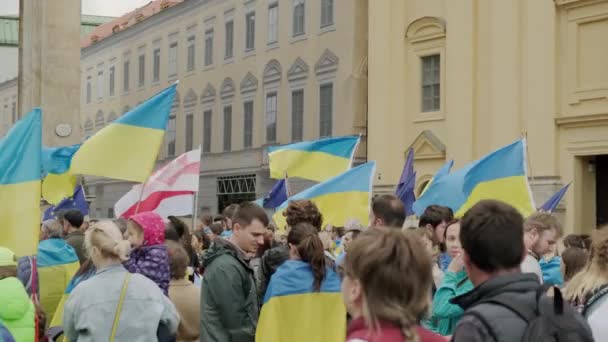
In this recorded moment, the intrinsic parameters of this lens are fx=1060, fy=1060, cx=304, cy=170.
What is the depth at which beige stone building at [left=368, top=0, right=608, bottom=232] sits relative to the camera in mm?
23250

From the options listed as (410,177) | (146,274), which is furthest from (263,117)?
(146,274)

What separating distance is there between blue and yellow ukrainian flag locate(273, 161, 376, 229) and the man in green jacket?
12.0 feet

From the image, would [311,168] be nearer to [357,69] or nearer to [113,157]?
[113,157]

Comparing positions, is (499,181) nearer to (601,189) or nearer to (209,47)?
(601,189)

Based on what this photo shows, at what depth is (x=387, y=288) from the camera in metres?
3.73

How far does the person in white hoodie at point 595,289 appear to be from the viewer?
211 inches

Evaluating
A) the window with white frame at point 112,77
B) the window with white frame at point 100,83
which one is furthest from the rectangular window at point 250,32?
the window with white frame at point 100,83

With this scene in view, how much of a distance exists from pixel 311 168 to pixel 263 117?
22622 millimetres

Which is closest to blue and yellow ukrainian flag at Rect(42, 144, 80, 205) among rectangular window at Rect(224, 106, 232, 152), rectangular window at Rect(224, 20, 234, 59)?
rectangular window at Rect(224, 106, 232, 152)

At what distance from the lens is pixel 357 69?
101ft

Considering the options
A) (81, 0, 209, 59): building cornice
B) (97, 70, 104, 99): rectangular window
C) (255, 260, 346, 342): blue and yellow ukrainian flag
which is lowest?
(255, 260, 346, 342): blue and yellow ukrainian flag

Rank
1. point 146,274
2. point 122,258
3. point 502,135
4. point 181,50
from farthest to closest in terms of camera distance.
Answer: point 181,50
point 502,135
point 146,274
point 122,258

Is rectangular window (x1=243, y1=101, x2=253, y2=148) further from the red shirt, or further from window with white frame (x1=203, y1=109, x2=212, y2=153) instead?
the red shirt

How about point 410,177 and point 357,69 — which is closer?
point 410,177
